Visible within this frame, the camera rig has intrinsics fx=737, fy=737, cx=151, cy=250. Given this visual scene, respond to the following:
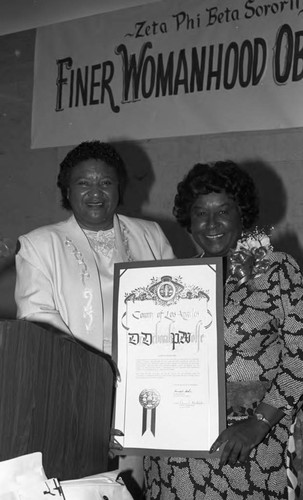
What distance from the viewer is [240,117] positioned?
13.9ft

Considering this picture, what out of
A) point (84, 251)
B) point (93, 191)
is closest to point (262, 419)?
point (84, 251)

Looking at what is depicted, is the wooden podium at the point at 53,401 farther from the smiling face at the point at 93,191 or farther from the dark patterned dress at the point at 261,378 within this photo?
the smiling face at the point at 93,191

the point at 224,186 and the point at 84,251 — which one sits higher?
the point at 224,186

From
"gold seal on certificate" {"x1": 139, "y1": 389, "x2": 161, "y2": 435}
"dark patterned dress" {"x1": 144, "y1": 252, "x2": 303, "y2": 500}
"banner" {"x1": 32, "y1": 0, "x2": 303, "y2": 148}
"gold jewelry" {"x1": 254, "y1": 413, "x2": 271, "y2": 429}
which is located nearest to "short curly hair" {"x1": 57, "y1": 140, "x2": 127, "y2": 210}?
"dark patterned dress" {"x1": 144, "y1": 252, "x2": 303, "y2": 500}

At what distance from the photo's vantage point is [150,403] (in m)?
2.06

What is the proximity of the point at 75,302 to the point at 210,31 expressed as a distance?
2.57 meters

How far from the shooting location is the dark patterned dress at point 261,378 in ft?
6.81

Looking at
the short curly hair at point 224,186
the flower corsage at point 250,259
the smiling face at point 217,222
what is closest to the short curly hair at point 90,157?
the short curly hair at point 224,186

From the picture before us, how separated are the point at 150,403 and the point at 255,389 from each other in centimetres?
30

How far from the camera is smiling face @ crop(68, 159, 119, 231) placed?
257cm

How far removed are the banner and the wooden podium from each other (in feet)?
8.68

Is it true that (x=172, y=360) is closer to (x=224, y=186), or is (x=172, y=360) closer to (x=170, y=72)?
(x=224, y=186)

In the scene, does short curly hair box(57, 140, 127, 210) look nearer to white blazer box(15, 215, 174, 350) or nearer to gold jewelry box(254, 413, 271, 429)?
white blazer box(15, 215, 174, 350)

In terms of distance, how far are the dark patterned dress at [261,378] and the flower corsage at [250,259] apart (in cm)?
3
